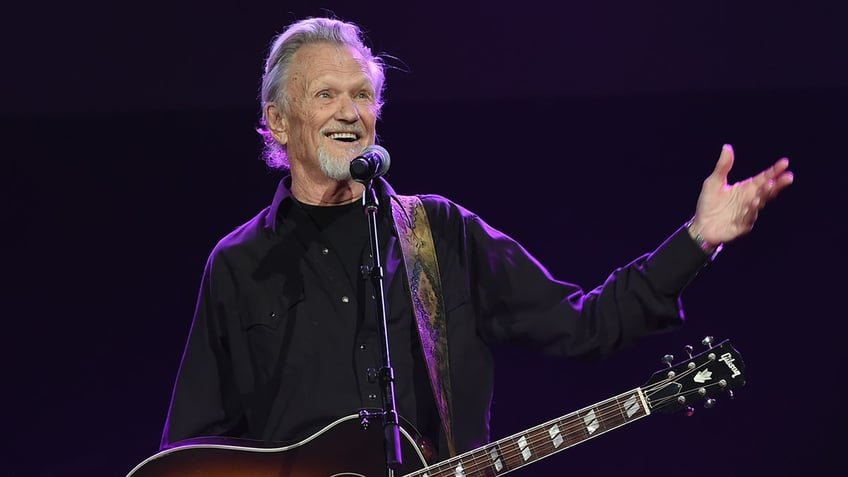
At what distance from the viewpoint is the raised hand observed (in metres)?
2.71

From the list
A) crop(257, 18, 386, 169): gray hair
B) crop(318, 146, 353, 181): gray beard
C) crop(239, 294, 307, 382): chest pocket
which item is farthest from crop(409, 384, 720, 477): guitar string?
crop(257, 18, 386, 169): gray hair

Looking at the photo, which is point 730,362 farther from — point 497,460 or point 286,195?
point 286,195

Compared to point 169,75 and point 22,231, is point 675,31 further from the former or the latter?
point 22,231

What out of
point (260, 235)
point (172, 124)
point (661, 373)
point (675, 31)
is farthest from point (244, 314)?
point (675, 31)

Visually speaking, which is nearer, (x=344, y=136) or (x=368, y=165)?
(x=368, y=165)

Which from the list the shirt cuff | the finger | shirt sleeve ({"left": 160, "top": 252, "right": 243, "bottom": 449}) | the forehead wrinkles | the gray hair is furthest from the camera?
the gray hair

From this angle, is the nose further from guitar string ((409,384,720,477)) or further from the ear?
guitar string ((409,384,720,477))

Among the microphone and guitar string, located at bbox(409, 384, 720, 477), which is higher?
the microphone

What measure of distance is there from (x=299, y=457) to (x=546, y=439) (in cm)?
72

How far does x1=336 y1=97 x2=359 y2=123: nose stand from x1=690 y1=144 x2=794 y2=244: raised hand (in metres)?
1.22

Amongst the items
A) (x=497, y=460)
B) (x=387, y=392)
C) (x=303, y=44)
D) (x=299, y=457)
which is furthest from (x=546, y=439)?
(x=303, y=44)

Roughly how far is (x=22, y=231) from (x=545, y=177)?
260cm

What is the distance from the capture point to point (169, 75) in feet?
16.7

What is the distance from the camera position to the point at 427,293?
10.8 ft
